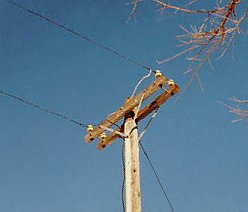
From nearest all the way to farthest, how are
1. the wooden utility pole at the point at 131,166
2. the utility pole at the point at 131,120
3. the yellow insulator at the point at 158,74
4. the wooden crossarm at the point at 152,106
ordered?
Answer: the wooden utility pole at the point at 131,166 < the utility pole at the point at 131,120 < the wooden crossarm at the point at 152,106 < the yellow insulator at the point at 158,74

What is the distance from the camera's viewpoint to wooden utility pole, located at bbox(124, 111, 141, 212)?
6086 millimetres

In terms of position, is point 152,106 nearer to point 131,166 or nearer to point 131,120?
point 131,120

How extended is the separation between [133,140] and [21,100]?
2137 mm

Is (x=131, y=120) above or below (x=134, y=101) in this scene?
below

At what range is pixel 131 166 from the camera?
643 cm

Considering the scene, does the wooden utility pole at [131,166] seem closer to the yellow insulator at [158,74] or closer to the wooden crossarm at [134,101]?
the wooden crossarm at [134,101]

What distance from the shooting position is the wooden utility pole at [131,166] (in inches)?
240

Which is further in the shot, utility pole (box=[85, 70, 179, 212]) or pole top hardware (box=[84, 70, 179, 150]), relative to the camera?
pole top hardware (box=[84, 70, 179, 150])

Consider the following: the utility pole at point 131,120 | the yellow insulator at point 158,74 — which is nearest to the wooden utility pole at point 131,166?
the utility pole at point 131,120

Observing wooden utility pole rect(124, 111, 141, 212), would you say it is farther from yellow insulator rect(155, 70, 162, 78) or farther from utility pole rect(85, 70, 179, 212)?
yellow insulator rect(155, 70, 162, 78)

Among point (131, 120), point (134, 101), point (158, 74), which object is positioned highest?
point (158, 74)

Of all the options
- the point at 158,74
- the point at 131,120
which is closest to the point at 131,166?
the point at 131,120

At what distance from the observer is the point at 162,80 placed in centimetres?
720

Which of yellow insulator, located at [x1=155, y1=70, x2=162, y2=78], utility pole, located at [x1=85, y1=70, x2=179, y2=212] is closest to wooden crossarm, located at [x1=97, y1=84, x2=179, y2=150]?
utility pole, located at [x1=85, y1=70, x2=179, y2=212]
